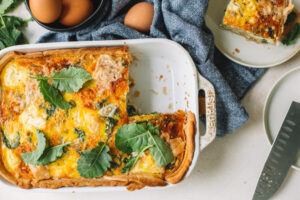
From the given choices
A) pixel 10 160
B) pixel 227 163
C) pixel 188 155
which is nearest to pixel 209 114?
pixel 188 155

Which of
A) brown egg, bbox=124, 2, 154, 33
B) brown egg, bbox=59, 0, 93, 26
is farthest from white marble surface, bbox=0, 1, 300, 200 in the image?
brown egg, bbox=124, 2, 154, 33

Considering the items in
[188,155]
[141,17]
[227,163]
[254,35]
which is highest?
[141,17]

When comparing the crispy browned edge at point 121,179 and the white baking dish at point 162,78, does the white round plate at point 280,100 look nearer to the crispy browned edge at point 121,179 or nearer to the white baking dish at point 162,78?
the white baking dish at point 162,78

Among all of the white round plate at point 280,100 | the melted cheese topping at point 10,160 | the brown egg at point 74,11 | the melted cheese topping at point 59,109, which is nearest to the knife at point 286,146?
the white round plate at point 280,100

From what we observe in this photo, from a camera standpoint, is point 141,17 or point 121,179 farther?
point 141,17

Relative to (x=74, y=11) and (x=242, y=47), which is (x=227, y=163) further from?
(x=74, y=11)
